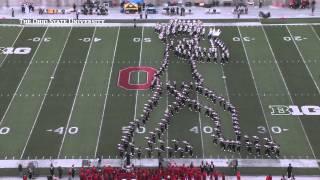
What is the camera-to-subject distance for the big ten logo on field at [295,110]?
1538 inches

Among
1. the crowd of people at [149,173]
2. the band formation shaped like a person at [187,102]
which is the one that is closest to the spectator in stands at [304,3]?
the band formation shaped like a person at [187,102]

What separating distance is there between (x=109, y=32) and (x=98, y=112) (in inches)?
435

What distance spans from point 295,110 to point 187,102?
573 cm

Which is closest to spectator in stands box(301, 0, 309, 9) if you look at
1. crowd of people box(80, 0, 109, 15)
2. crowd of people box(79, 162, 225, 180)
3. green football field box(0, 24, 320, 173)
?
green football field box(0, 24, 320, 173)

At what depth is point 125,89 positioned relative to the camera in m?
41.8

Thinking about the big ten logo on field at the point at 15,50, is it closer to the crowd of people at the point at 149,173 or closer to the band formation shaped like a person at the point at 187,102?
the band formation shaped like a person at the point at 187,102

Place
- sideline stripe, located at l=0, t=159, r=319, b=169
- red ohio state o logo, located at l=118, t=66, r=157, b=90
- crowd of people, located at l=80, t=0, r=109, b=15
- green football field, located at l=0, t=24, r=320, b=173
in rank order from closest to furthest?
sideline stripe, located at l=0, t=159, r=319, b=169, green football field, located at l=0, t=24, r=320, b=173, red ohio state o logo, located at l=118, t=66, r=157, b=90, crowd of people, located at l=80, t=0, r=109, b=15

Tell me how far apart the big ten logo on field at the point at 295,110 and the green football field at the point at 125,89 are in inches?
2.1

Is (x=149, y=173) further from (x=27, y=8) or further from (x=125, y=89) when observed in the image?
(x=27, y=8)

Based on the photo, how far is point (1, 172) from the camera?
34.4 meters

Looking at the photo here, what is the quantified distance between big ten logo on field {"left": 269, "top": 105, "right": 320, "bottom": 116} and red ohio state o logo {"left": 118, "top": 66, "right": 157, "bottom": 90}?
23.9 ft

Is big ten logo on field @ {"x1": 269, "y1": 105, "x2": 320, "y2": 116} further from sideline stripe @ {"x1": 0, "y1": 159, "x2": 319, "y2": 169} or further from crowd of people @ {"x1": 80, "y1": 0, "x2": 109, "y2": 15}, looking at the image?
crowd of people @ {"x1": 80, "y1": 0, "x2": 109, "y2": 15}

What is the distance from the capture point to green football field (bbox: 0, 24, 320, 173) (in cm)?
3678

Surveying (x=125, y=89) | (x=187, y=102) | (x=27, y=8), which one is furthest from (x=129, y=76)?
(x=27, y=8)
